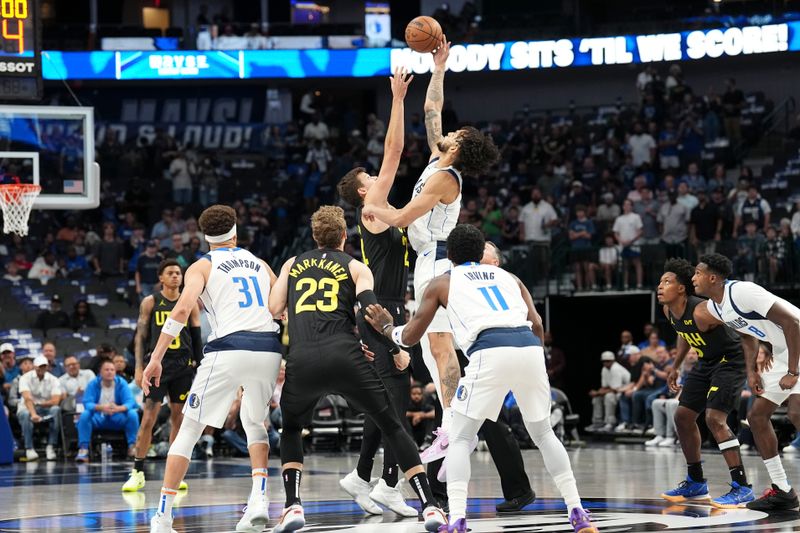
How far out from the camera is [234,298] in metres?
8.45

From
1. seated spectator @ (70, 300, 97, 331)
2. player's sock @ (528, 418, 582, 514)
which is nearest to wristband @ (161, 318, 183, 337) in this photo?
player's sock @ (528, 418, 582, 514)

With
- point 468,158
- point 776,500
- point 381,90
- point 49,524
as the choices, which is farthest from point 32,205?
point 381,90

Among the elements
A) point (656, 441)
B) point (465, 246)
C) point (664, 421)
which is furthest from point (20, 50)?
point (664, 421)

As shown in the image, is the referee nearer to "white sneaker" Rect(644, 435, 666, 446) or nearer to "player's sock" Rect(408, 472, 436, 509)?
"player's sock" Rect(408, 472, 436, 509)

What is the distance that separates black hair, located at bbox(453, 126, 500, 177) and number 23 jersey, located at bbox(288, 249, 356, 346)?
3.84ft

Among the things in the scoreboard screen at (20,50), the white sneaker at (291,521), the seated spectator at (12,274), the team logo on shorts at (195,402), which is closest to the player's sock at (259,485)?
the white sneaker at (291,521)

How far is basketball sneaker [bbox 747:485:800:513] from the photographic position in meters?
9.44

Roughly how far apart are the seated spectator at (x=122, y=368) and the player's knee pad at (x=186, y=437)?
370 inches

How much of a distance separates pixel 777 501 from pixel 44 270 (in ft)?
57.4

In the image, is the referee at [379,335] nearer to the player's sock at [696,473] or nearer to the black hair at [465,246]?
the black hair at [465,246]

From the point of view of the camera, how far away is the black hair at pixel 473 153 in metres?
8.83

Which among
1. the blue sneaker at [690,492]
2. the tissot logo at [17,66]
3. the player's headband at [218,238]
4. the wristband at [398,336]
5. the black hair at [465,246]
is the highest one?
the tissot logo at [17,66]

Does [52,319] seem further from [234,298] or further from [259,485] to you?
[234,298]

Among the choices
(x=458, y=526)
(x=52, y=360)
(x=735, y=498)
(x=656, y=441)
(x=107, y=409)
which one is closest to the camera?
(x=458, y=526)
